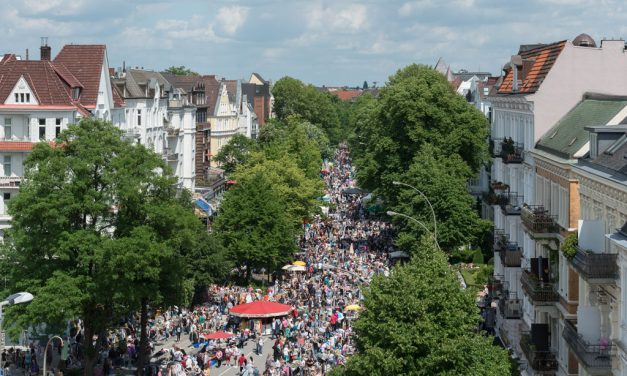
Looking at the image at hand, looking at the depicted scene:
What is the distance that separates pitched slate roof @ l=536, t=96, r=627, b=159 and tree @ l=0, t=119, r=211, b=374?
618 inches

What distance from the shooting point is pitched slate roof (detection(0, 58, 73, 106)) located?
218ft

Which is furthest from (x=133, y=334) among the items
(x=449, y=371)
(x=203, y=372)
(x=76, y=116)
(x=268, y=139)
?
(x=268, y=139)

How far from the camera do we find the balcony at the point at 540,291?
133 ft

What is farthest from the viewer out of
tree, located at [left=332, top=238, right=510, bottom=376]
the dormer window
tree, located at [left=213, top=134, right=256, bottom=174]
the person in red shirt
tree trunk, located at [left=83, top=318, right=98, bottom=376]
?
tree, located at [left=213, top=134, right=256, bottom=174]

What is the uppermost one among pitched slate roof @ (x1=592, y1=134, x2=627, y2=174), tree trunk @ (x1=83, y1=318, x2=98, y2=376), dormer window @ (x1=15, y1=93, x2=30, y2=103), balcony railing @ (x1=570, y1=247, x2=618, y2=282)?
dormer window @ (x1=15, y1=93, x2=30, y2=103)

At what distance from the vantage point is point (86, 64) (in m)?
72.7

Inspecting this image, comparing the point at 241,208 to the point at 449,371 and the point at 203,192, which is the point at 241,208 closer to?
the point at 203,192

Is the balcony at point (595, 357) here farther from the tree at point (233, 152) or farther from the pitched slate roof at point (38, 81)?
the tree at point (233, 152)

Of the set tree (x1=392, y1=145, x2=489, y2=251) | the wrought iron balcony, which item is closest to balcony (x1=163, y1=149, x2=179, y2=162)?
tree (x1=392, y1=145, x2=489, y2=251)

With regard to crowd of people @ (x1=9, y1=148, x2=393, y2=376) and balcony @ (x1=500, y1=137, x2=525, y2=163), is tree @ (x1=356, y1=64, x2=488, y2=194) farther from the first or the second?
balcony @ (x1=500, y1=137, x2=525, y2=163)

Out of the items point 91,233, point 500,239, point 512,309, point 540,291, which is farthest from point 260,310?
point 540,291

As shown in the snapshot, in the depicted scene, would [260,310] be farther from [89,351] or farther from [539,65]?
[539,65]

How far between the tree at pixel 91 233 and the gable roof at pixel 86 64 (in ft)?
70.4

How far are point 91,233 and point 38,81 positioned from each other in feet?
70.9
